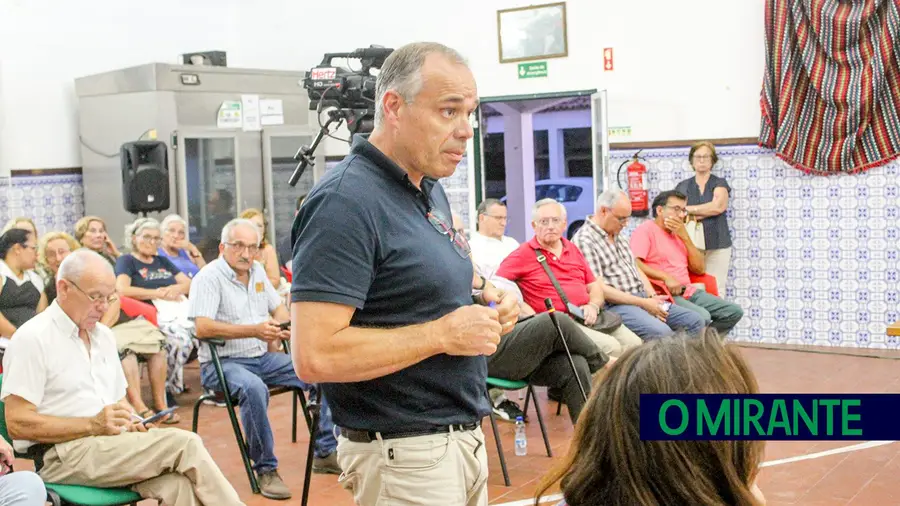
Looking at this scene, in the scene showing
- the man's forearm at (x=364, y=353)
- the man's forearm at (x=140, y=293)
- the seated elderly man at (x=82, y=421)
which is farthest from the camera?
the man's forearm at (x=140, y=293)

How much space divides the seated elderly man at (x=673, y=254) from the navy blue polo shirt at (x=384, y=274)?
4.83m

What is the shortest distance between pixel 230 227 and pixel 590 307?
6.36 ft

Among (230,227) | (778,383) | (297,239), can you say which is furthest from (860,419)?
(778,383)

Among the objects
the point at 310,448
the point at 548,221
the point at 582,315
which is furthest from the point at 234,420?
the point at 548,221

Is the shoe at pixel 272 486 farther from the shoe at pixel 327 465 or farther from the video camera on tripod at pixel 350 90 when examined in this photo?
the video camera on tripod at pixel 350 90

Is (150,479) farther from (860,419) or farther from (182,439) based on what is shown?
(860,419)

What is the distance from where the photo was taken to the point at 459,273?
2.12m

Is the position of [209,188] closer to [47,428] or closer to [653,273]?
[653,273]

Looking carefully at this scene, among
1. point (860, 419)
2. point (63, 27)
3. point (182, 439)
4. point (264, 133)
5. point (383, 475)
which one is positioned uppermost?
point (63, 27)

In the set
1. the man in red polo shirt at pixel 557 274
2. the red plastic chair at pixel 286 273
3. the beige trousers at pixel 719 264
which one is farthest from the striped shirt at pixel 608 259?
the red plastic chair at pixel 286 273

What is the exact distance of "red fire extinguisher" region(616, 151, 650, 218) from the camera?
28.3ft

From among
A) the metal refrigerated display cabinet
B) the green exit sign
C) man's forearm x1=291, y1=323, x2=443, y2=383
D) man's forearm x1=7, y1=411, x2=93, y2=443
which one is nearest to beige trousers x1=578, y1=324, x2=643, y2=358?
man's forearm x1=7, y1=411, x2=93, y2=443

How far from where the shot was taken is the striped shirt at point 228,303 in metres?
5.02

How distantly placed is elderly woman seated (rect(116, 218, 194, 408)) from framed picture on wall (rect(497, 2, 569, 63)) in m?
3.59
